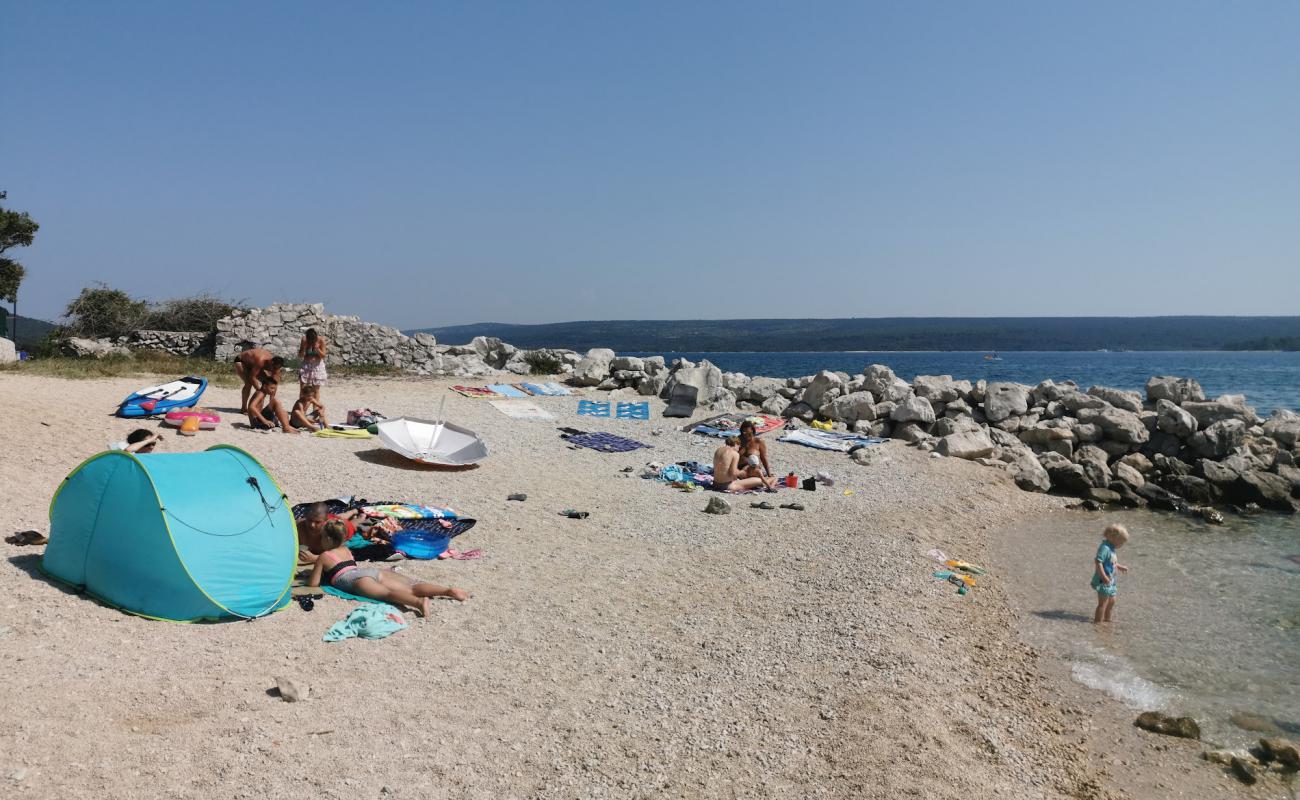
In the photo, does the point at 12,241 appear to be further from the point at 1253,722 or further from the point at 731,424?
the point at 1253,722

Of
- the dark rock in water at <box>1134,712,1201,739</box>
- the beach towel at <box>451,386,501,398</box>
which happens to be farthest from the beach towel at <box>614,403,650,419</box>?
the dark rock in water at <box>1134,712,1201,739</box>

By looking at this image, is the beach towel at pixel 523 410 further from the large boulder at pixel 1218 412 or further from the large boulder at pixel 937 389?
the large boulder at pixel 1218 412

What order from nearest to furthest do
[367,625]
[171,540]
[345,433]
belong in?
1. [171,540]
2. [367,625]
3. [345,433]

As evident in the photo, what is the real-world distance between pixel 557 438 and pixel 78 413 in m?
7.56

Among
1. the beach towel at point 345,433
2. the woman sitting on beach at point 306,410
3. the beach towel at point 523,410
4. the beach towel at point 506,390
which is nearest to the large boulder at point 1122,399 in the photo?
the beach towel at point 523,410

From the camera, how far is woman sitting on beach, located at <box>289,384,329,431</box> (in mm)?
13812

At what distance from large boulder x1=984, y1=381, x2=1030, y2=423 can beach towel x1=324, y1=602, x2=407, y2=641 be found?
16.0 m

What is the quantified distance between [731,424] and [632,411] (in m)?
3.02

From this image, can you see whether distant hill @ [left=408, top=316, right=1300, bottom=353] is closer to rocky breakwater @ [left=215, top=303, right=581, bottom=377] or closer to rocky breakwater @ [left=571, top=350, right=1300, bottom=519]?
rocky breakwater @ [left=215, top=303, right=581, bottom=377]

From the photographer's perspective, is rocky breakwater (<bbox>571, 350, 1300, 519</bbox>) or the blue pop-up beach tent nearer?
the blue pop-up beach tent

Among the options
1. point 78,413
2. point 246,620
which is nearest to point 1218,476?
point 246,620

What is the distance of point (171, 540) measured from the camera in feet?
20.0

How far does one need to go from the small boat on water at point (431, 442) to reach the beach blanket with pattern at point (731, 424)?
5.78 meters

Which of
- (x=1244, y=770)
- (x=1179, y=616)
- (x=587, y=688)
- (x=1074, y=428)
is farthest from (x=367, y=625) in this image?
(x=1074, y=428)
